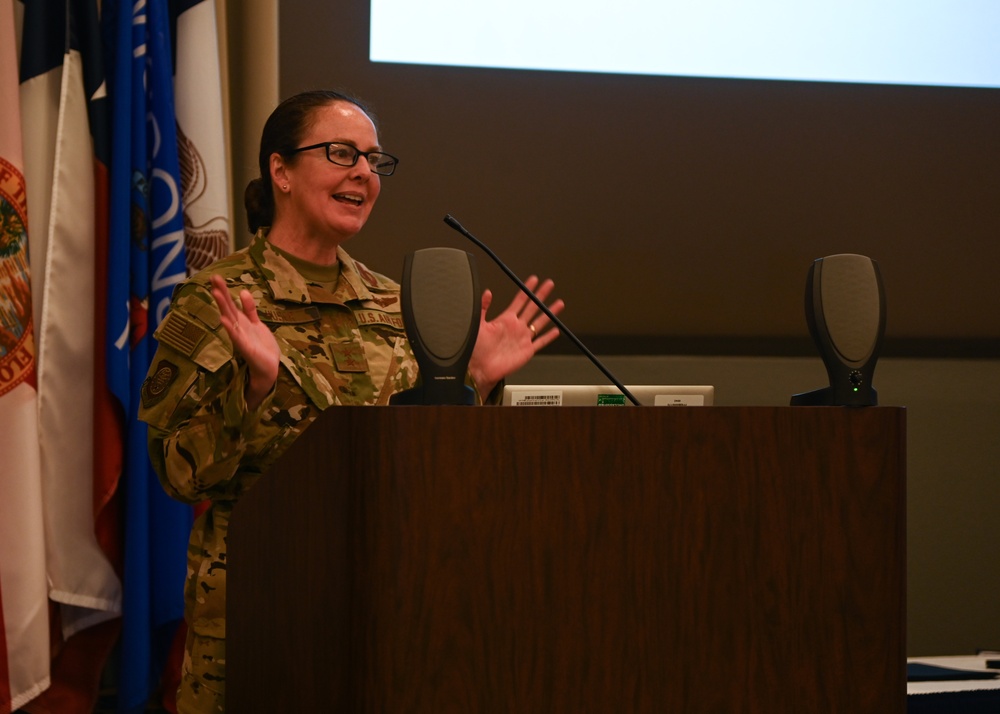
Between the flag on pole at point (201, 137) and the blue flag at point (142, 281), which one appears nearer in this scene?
the blue flag at point (142, 281)

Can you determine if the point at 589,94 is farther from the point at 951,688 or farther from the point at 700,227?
the point at 951,688

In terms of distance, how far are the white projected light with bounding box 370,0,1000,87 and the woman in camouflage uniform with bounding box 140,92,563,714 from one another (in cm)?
84

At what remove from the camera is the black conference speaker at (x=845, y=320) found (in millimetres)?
1000

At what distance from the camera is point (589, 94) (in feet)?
8.55

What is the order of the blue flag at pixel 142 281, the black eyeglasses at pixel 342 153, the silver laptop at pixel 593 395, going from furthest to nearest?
1. the blue flag at pixel 142 281
2. the black eyeglasses at pixel 342 153
3. the silver laptop at pixel 593 395

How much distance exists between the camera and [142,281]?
2184 millimetres

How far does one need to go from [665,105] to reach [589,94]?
215 millimetres

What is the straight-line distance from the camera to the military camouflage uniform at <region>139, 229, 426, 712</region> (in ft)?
4.47

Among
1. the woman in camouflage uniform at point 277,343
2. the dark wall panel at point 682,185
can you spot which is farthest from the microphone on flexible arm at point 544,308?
the dark wall panel at point 682,185

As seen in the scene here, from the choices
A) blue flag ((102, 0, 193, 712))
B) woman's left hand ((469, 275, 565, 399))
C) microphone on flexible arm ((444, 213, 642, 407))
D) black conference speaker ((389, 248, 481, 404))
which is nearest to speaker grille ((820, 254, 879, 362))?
microphone on flexible arm ((444, 213, 642, 407))

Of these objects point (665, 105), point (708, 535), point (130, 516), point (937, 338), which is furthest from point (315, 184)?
point (937, 338)

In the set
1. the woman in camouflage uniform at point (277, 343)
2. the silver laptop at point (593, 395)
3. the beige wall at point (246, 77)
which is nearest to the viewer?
the woman in camouflage uniform at point (277, 343)

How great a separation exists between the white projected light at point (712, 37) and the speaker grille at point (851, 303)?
1680 millimetres

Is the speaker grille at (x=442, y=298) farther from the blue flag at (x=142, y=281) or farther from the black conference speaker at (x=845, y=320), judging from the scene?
the blue flag at (x=142, y=281)
